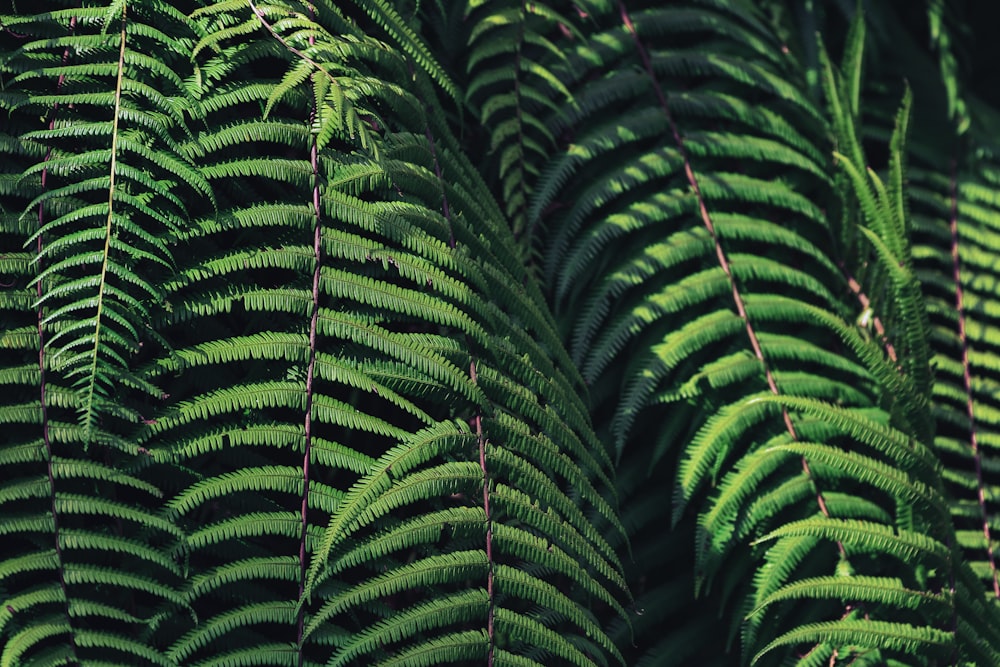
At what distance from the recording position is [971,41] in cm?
245

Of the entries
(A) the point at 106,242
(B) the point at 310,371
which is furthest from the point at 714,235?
(A) the point at 106,242

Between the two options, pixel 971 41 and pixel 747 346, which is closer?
pixel 747 346

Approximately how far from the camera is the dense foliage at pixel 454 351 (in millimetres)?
990

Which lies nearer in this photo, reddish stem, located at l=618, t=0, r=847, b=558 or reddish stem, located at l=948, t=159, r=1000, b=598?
reddish stem, located at l=618, t=0, r=847, b=558

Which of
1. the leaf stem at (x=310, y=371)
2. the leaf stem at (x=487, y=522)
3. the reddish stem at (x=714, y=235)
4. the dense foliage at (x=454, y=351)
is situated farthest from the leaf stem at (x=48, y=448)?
the reddish stem at (x=714, y=235)

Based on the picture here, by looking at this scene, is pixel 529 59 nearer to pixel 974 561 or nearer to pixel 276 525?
pixel 276 525

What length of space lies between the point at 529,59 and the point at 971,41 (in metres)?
1.58

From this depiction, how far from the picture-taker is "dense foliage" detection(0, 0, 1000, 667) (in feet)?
3.25

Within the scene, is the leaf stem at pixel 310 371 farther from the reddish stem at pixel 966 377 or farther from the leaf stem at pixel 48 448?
the reddish stem at pixel 966 377

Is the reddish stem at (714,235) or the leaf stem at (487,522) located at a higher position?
the reddish stem at (714,235)

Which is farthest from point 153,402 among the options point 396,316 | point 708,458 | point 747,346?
point 747,346

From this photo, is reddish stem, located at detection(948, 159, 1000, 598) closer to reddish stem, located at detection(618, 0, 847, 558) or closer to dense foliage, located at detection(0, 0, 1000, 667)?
dense foliage, located at detection(0, 0, 1000, 667)

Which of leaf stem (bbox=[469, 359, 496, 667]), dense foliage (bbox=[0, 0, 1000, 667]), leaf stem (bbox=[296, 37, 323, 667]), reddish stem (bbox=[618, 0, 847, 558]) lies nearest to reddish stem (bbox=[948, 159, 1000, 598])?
dense foliage (bbox=[0, 0, 1000, 667])

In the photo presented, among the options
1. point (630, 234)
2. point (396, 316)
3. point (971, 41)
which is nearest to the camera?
point (396, 316)
